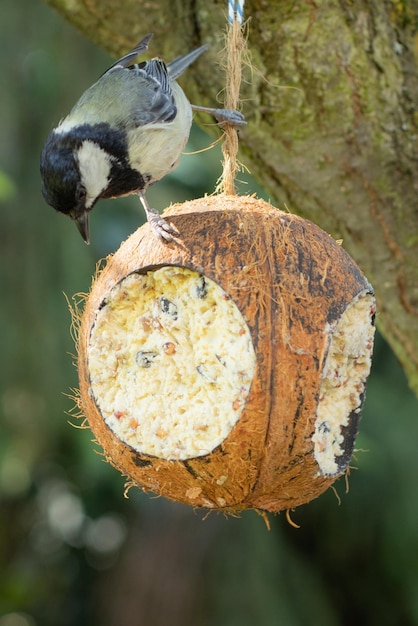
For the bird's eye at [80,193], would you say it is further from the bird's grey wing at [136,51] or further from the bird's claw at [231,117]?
the bird's grey wing at [136,51]

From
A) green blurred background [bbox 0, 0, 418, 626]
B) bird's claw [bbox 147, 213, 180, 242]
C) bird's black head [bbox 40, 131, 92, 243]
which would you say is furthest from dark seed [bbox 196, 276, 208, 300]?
green blurred background [bbox 0, 0, 418, 626]

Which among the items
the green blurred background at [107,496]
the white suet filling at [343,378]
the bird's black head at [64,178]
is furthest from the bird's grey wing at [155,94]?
the green blurred background at [107,496]

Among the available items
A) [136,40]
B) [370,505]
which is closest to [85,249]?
[136,40]

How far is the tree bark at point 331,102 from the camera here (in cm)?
232

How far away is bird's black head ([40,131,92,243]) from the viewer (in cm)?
209

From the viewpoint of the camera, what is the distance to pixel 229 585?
14.9 feet

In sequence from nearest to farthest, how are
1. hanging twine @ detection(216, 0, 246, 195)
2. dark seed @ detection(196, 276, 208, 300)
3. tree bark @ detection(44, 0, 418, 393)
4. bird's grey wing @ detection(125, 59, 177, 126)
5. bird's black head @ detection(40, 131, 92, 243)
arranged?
dark seed @ detection(196, 276, 208, 300)
hanging twine @ detection(216, 0, 246, 195)
bird's black head @ detection(40, 131, 92, 243)
tree bark @ detection(44, 0, 418, 393)
bird's grey wing @ detection(125, 59, 177, 126)

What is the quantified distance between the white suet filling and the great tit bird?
0.54 metres

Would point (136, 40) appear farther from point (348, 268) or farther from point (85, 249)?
point (85, 249)

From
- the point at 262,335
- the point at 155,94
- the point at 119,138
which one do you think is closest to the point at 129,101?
the point at 155,94

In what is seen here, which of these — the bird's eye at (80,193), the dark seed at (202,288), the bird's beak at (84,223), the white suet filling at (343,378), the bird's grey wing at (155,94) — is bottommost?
the white suet filling at (343,378)

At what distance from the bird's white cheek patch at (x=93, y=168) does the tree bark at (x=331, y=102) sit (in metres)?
0.42

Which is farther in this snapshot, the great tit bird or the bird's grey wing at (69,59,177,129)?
Answer: the bird's grey wing at (69,59,177,129)

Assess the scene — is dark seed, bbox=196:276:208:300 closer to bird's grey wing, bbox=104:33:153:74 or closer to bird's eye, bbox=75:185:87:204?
bird's eye, bbox=75:185:87:204
